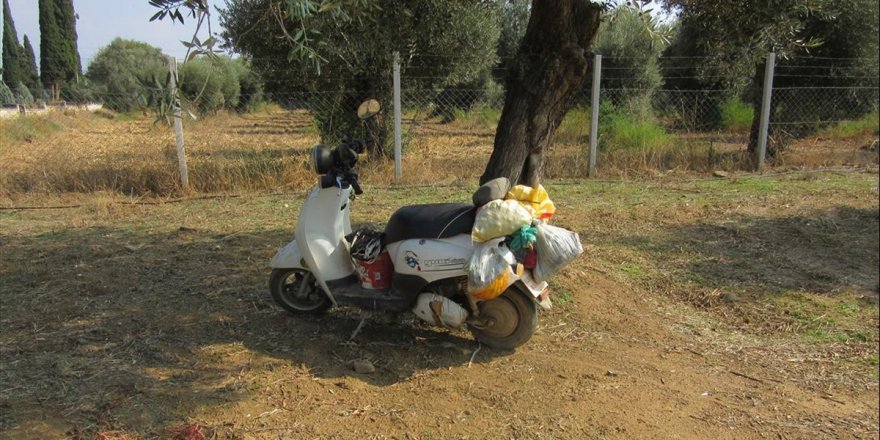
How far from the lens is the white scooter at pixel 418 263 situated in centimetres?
335

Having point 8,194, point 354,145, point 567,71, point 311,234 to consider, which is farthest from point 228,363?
point 8,194

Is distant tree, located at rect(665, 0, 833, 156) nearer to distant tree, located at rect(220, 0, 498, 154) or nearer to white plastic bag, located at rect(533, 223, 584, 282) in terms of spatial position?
white plastic bag, located at rect(533, 223, 584, 282)

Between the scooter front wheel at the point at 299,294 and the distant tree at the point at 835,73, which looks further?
the distant tree at the point at 835,73

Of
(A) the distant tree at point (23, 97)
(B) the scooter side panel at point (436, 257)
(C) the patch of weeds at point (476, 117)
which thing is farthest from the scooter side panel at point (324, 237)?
(A) the distant tree at point (23, 97)

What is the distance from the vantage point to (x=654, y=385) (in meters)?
3.16

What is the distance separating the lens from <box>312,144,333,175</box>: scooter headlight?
361 centimetres

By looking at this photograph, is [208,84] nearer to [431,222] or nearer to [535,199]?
[431,222]

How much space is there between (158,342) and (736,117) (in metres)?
14.6

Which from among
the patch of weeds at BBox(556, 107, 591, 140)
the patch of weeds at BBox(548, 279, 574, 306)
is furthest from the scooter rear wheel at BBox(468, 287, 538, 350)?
the patch of weeds at BBox(556, 107, 591, 140)

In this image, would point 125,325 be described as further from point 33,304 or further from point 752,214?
point 752,214

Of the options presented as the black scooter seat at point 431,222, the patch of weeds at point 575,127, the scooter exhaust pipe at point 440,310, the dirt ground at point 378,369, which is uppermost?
the patch of weeds at point 575,127

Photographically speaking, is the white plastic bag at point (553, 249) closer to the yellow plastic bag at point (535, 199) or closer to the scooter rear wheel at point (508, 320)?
the yellow plastic bag at point (535, 199)

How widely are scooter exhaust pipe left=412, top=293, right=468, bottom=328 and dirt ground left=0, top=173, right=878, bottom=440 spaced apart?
0.22 metres

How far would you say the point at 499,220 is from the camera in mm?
3150
